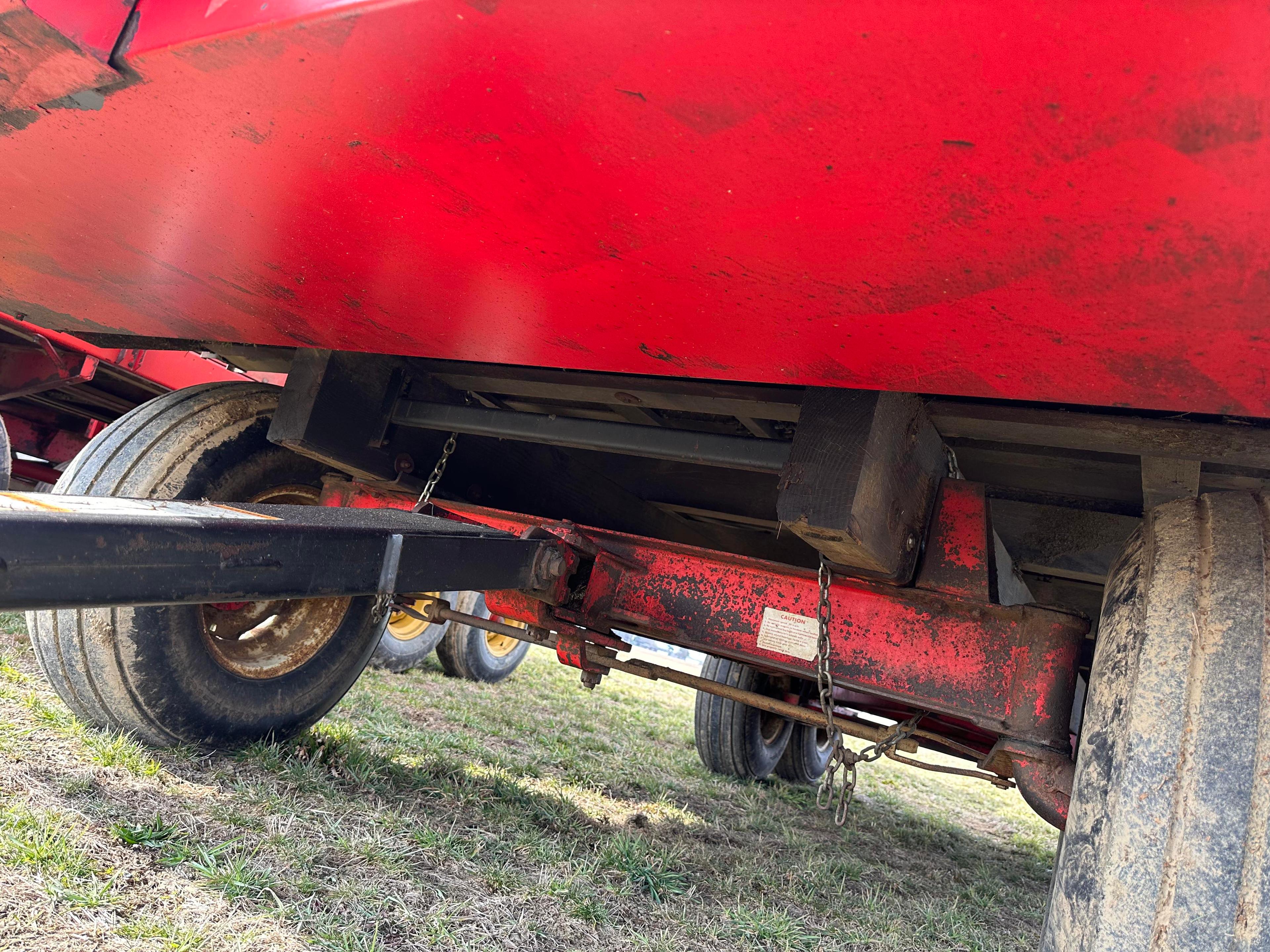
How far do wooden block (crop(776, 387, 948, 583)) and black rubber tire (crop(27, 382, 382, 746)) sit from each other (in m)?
1.61

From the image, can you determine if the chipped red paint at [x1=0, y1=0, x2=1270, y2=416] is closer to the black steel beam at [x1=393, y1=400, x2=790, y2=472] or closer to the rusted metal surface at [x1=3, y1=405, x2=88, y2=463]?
the black steel beam at [x1=393, y1=400, x2=790, y2=472]

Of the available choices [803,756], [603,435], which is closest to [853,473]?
[603,435]

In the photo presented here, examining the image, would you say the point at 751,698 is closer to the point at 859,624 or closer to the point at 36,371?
the point at 859,624

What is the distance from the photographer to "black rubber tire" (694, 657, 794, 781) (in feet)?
12.5

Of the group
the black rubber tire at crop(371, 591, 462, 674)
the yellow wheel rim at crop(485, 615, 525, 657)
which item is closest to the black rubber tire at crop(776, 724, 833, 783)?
the yellow wheel rim at crop(485, 615, 525, 657)

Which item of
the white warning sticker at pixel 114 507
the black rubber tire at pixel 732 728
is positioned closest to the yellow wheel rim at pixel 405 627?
the black rubber tire at pixel 732 728

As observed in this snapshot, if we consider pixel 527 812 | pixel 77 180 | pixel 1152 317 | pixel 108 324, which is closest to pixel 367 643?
pixel 527 812

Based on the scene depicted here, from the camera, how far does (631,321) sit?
1.30 m

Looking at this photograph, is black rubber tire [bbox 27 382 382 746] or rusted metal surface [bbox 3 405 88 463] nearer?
black rubber tire [bbox 27 382 382 746]

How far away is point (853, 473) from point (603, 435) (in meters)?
0.76

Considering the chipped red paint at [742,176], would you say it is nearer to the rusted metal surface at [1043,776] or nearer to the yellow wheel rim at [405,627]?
the rusted metal surface at [1043,776]

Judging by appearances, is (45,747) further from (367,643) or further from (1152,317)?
(1152,317)

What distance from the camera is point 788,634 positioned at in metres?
1.86

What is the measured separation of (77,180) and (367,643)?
175 centimetres
